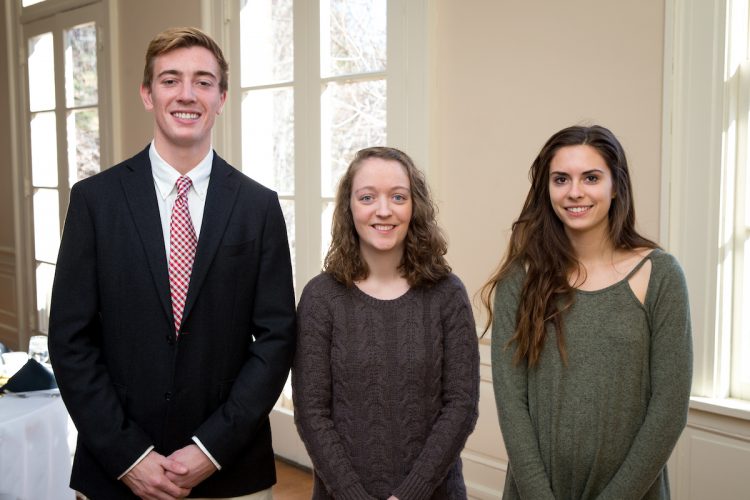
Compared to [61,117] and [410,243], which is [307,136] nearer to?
[410,243]

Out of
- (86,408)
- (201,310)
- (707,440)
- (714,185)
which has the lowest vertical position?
(707,440)

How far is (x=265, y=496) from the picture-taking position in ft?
5.92

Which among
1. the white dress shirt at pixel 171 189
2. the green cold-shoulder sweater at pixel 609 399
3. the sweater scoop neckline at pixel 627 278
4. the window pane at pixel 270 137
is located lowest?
the green cold-shoulder sweater at pixel 609 399

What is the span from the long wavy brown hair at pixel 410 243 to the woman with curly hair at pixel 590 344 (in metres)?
0.19

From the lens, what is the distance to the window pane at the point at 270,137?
12.7ft

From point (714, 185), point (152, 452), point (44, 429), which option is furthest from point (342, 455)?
point (714, 185)

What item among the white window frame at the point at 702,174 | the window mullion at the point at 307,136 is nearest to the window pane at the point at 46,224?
the window mullion at the point at 307,136

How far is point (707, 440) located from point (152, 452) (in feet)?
5.39

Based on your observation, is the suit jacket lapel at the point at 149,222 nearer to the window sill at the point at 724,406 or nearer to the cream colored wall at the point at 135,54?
the window sill at the point at 724,406

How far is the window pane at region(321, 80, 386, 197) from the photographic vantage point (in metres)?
3.38

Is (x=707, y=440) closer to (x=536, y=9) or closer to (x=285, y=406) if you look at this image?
(x=536, y=9)

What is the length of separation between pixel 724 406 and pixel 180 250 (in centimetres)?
163

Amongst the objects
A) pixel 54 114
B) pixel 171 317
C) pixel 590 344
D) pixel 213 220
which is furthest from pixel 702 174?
pixel 54 114

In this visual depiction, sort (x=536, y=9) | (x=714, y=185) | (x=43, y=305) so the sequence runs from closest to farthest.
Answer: (x=714, y=185), (x=536, y=9), (x=43, y=305)
